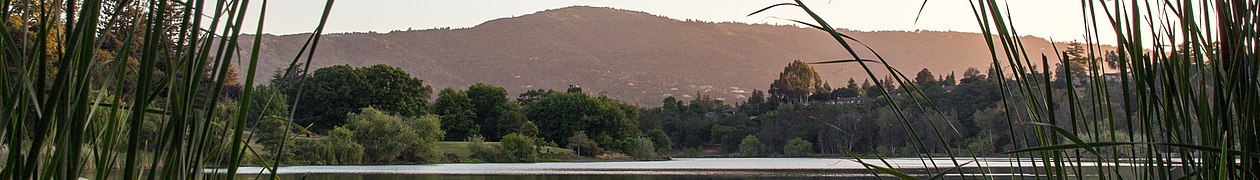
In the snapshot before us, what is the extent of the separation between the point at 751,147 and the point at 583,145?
14732mm

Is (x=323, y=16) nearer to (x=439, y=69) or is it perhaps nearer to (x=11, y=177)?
(x=11, y=177)

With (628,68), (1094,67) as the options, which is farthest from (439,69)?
(1094,67)

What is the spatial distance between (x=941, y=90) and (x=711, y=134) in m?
14.4

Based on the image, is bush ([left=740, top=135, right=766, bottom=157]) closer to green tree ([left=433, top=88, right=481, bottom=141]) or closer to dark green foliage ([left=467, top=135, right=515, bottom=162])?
green tree ([left=433, top=88, right=481, bottom=141])

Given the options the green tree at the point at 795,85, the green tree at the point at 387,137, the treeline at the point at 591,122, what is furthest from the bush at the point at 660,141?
the green tree at the point at 795,85

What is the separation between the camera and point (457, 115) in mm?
66000

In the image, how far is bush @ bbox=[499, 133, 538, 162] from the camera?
168 ft

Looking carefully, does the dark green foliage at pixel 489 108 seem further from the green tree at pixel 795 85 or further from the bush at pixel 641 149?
the green tree at pixel 795 85

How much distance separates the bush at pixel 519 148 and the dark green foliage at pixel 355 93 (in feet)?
37.5

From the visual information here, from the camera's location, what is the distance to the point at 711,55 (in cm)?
19950

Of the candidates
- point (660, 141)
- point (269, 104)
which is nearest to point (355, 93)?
point (660, 141)

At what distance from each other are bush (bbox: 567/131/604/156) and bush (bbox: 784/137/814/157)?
13.8m

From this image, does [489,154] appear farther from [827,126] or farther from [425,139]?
[827,126]

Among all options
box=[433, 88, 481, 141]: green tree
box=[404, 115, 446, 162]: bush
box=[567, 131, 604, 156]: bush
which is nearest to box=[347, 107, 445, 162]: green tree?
box=[404, 115, 446, 162]: bush
